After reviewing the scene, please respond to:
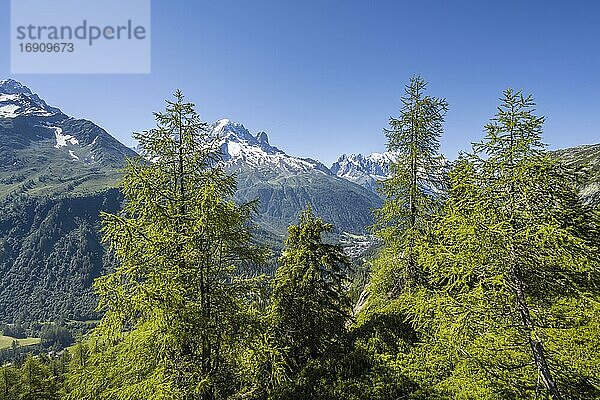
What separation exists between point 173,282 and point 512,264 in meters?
9.11

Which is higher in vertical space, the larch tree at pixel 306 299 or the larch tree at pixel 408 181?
the larch tree at pixel 408 181

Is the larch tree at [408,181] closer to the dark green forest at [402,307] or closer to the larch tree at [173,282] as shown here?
the dark green forest at [402,307]

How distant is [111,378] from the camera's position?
10.6m

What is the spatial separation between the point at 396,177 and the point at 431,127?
344cm

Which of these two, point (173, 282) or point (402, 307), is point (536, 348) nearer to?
point (402, 307)

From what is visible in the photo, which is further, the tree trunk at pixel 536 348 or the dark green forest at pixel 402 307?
the dark green forest at pixel 402 307

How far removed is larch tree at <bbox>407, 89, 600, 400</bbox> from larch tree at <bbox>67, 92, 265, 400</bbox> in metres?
Answer: 6.09

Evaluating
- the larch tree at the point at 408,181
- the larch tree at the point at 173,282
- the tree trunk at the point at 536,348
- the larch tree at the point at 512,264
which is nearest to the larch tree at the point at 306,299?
the larch tree at the point at 408,181

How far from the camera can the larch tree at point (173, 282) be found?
10.2 m

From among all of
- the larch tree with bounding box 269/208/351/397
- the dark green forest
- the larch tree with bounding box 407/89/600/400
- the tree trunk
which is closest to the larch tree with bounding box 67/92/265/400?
the dark green forest

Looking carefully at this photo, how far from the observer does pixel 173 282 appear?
34.2 feet

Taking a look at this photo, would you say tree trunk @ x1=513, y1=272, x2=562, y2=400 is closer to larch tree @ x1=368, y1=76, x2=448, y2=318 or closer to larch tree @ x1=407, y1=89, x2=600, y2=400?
larch tree @ x1=407, y1=89, x2=600, y2=400

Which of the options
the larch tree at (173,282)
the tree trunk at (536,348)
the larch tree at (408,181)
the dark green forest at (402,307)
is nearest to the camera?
the tree trunk at (536,348)

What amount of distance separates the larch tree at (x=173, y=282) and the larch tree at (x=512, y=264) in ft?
20.0
